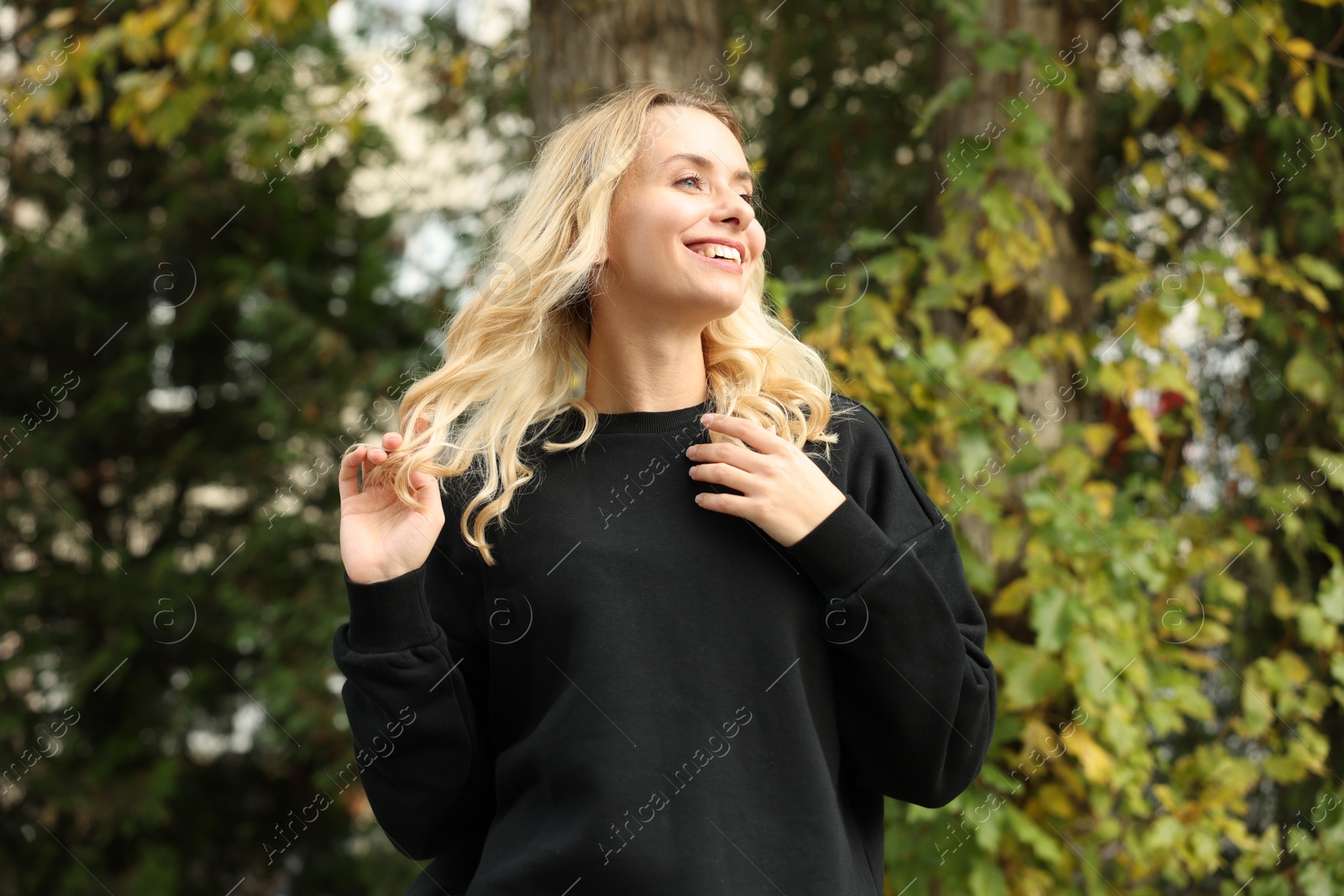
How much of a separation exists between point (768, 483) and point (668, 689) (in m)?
0.29

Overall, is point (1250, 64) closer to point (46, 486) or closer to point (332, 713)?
point (332, 713)

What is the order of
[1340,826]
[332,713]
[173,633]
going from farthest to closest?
[173,633] → [332,713] → [1340,826]

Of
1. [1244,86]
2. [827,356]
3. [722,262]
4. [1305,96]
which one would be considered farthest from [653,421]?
[1305,96]

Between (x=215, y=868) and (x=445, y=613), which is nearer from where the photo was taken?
(x=445, y=613)

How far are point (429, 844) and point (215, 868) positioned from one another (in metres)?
4.26

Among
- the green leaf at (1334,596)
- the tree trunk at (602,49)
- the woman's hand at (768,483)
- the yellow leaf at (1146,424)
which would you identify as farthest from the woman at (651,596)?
the green leaf at (1334,596)

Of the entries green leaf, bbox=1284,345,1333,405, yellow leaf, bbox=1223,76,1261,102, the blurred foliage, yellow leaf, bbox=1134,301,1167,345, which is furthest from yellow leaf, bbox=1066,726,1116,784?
yellow leaf, bbox=1223,76,1261,102

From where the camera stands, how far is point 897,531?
158cm

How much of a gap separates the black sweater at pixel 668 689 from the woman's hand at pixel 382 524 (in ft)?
0.08

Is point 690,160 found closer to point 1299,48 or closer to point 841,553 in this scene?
point 841,553

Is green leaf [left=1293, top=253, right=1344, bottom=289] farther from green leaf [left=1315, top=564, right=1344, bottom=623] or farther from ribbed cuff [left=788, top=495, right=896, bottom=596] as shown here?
ribbed cuff [left=788, top=495, right=896, bottom=596]

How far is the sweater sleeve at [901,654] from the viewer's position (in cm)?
144

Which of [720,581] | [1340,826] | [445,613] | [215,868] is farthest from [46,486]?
[1340,826]

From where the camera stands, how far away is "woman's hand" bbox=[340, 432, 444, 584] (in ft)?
5.08
